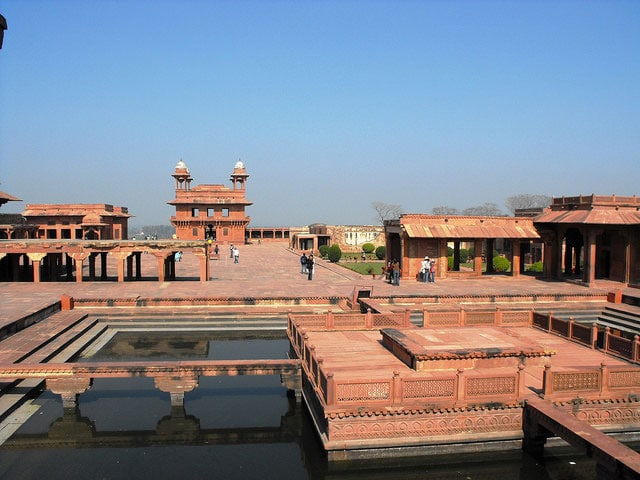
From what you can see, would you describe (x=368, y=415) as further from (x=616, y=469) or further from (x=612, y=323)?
(x=612, y=323)

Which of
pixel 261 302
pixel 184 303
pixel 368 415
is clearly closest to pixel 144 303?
pixel 184 303

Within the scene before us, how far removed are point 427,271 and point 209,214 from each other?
3766 cm

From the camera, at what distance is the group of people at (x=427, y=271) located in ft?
80.5

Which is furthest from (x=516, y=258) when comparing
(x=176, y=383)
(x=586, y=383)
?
(x=176, y=383)

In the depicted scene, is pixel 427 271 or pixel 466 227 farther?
pixel 466 227

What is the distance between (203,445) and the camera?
8938mm

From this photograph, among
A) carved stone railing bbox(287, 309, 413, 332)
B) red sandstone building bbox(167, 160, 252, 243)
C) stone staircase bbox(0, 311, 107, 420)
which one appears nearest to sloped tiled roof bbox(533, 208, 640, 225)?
carved stone railing bbox(287, 309, 413, 332)

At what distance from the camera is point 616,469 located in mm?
6488

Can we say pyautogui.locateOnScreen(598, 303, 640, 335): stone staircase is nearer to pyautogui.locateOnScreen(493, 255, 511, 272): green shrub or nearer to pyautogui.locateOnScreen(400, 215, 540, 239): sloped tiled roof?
pyautogui.locateOnScreen(400, 215, 540, 239): sloped tiled roof

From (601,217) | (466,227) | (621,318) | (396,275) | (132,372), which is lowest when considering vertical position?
(621,318)

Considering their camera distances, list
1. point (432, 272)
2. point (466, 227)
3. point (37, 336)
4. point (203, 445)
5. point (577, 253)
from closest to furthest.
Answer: point (203, 445)
point (37, 336)
point (432, 272)
point (466, 227)
point (577, 253)

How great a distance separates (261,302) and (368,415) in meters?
10.7

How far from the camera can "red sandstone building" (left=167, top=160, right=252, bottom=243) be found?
56969 millimetres

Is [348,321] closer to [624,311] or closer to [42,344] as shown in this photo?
[42,344]
